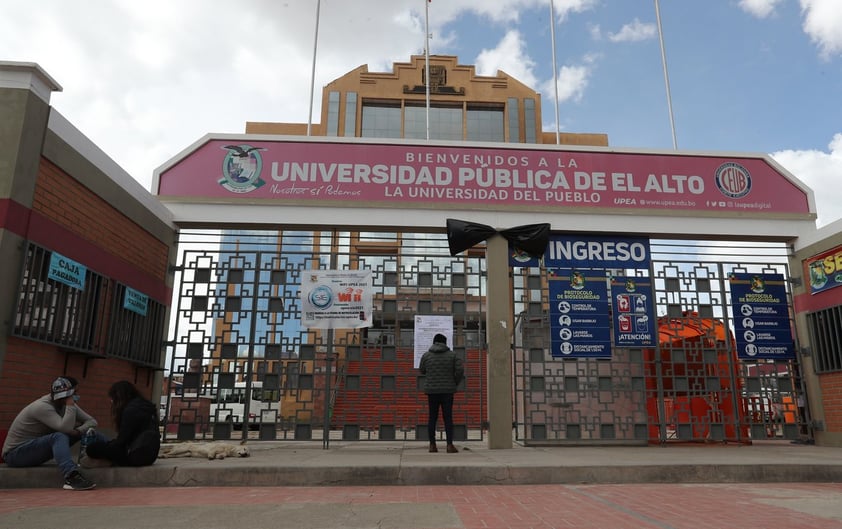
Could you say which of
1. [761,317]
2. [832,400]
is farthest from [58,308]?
[832,400]

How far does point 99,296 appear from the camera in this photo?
7.80 meters

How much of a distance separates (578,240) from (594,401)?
110 inches

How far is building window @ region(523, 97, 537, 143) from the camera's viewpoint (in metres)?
39.2

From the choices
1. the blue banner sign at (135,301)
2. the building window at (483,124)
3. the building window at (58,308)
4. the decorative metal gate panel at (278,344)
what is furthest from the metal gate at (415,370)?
the building window at (483,124)

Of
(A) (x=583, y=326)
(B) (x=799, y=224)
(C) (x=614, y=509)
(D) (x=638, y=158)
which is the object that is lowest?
(C) (x=614, y=509)

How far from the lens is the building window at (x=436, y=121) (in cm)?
3919

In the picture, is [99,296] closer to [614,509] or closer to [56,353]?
[56,353]

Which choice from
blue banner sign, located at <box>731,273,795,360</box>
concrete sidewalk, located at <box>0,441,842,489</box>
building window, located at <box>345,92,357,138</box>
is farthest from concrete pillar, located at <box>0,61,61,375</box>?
building window, located at <box>345,92,357,138</box>

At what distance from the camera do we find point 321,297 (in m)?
9.76

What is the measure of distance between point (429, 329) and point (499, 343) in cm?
121

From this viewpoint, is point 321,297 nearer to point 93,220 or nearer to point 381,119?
point 93,220

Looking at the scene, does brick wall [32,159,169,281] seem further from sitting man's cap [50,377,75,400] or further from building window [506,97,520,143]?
building window [506,97,520,143]

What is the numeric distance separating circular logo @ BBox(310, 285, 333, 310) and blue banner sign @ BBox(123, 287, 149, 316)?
2.51 m

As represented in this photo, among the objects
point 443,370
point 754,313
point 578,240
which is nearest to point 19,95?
point 443,370
